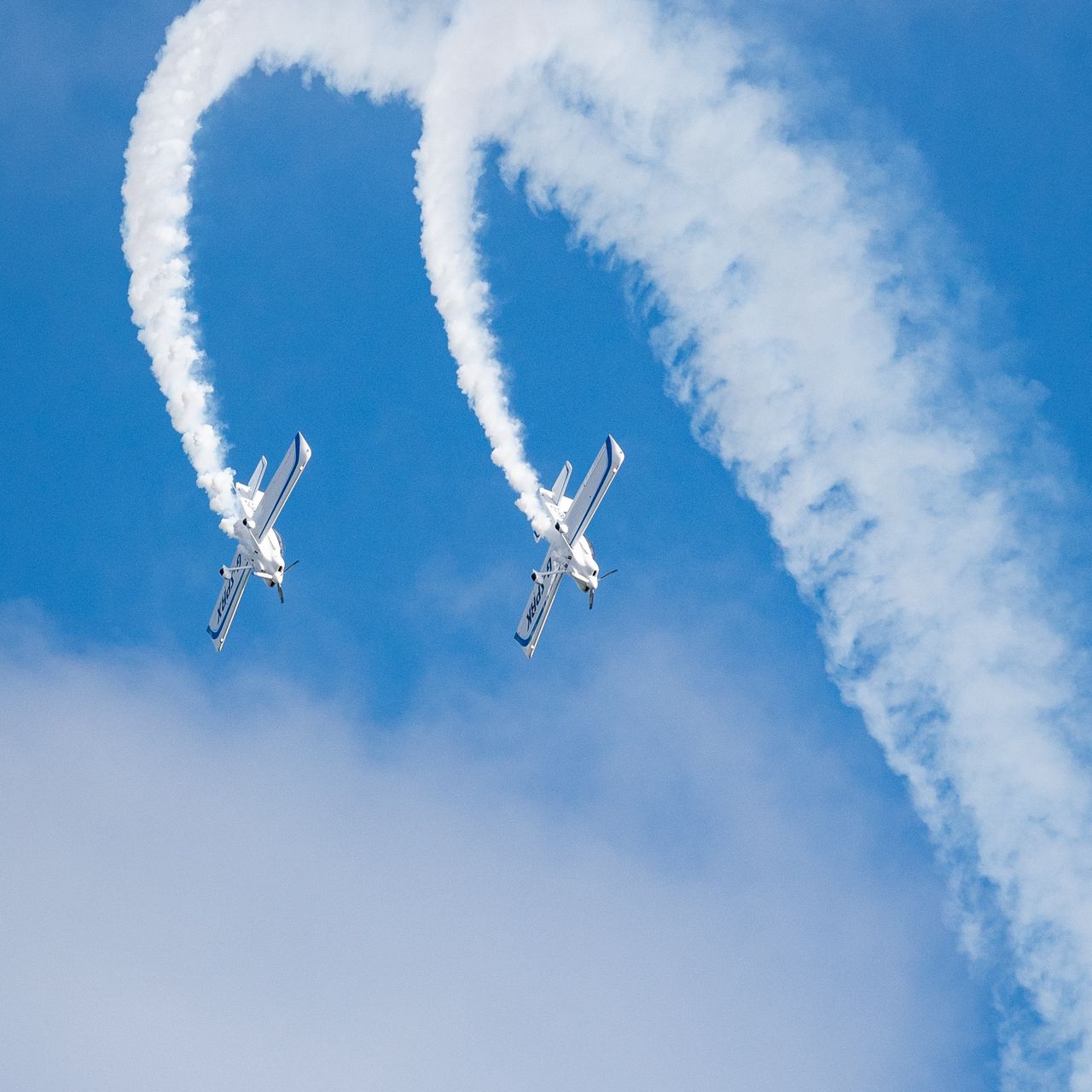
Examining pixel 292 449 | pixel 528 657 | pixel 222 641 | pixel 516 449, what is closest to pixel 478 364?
pixel 516 449

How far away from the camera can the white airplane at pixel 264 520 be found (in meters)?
74.9

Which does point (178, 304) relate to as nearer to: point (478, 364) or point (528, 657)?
point (478, 364)

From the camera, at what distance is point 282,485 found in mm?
75000

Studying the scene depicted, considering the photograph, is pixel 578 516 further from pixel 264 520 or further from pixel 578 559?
pixel 264 520

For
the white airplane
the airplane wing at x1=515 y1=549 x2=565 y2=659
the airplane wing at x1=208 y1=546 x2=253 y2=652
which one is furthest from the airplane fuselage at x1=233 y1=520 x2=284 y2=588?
the airplane wing at x1=515 y1=549 x2=565 y2=659

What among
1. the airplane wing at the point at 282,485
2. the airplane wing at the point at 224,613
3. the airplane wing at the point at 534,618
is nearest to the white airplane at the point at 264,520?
the airplane wing at the point at 282,485

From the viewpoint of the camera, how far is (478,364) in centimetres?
7238

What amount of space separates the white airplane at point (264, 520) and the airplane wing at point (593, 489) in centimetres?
1047

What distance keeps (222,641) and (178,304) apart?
673 inches

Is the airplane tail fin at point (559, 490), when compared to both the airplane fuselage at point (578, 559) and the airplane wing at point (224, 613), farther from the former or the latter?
the airplane wing at point (224, 613)

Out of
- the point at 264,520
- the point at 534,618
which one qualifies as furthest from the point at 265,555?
the point at 534,618

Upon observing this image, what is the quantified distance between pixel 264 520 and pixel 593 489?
42.1 ft

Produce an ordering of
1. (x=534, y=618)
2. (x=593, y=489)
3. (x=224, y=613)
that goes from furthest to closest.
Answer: (x=224, y=613), (x=534, y=618), (x=593, y=489)

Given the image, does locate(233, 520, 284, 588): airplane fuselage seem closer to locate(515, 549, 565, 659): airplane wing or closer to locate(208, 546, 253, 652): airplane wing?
locate(208, 546, 253, 652): airplane wing
